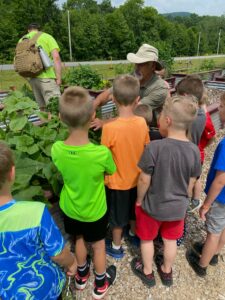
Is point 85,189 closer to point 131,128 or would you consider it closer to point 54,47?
point 131,128

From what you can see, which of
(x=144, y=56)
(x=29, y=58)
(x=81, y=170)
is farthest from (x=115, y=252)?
(x=29, y=58)

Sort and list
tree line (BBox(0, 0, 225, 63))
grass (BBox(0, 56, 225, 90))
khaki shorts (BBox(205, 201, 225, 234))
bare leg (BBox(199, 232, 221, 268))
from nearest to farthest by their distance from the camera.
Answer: khaki shorts (BBox(205, 201, 225, 234))
bare leg (BBox(199, 232, 221, 268))
grass (BBox(0, 56, 225, 90))
tree line (BBox(0, 0, 225, 63))

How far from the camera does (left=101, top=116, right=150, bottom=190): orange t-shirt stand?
227 cm

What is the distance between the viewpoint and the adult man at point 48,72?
16.0ft

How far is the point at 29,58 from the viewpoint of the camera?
4.69 m

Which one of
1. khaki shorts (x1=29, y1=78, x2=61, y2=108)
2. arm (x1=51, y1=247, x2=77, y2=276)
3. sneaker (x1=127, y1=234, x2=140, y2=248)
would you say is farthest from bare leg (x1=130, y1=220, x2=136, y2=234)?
khaki shorts (x1=29, y1=78, x2=61, y2=108)

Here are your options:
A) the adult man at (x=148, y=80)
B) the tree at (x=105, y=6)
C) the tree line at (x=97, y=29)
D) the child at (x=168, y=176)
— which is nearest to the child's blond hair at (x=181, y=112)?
the child at (x=168, y=176)

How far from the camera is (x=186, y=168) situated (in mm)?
2105

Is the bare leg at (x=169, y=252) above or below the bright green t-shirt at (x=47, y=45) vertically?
below

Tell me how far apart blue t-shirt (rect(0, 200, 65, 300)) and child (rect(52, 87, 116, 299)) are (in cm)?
51

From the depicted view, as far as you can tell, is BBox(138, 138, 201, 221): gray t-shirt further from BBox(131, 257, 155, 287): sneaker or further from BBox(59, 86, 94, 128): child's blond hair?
BBox(131, 257, 155, 287): sneaker

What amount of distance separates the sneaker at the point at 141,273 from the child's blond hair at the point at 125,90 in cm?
146

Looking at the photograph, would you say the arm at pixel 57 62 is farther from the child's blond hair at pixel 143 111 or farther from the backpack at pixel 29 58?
the child's blond hair at pixel 143 111

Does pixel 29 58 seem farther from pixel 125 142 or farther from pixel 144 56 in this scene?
pixel 125 142
